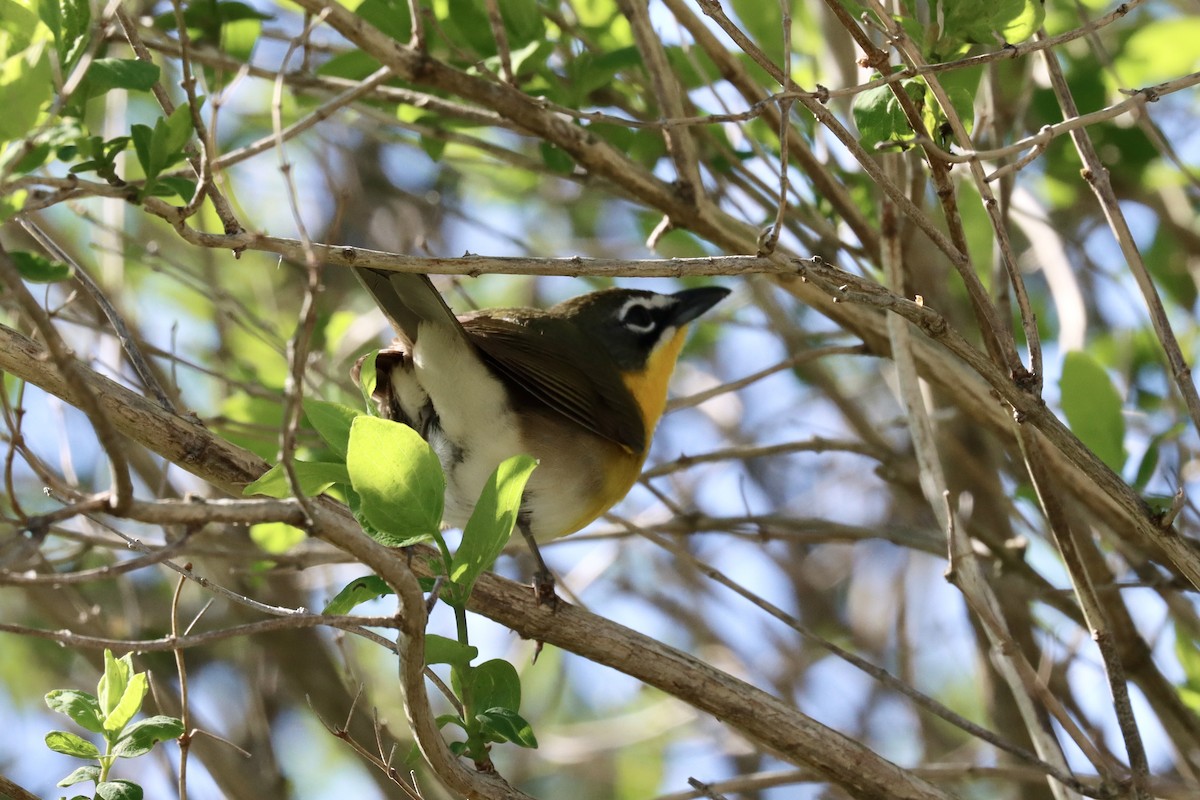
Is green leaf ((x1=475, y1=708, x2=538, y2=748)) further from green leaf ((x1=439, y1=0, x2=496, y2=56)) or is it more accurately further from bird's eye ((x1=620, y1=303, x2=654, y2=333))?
bird's eye ((x1=620, y1=303, x2=654, y2=333))

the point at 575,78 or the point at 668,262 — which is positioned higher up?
the point at 575,78

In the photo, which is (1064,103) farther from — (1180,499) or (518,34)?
(518,34)

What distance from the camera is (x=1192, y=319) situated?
495cm

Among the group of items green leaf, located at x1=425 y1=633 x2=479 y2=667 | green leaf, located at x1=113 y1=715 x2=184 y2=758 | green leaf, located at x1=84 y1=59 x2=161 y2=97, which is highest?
green leaf, located at x1=84 y1=59 x2=161 y2=97

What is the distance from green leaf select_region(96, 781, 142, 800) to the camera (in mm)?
2096

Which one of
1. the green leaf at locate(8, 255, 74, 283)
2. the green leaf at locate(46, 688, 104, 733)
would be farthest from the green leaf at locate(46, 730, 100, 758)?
the green leaf at locate(8, 255, 74, 283)

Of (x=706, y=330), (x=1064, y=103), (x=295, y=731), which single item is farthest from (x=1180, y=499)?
(x=295, y=731)

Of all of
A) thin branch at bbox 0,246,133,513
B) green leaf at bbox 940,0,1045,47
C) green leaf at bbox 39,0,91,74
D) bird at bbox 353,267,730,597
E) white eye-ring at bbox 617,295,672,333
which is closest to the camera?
thin branch at bbox 0,246,133,513

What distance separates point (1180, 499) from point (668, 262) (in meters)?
1.05

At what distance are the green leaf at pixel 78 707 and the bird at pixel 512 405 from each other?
1177 mm

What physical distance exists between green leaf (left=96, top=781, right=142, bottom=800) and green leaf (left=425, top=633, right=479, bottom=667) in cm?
55

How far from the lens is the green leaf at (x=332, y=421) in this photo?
238 centimetres

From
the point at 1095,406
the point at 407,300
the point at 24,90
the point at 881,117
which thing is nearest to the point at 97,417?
the point at 24,90

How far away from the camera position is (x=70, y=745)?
2.23m
